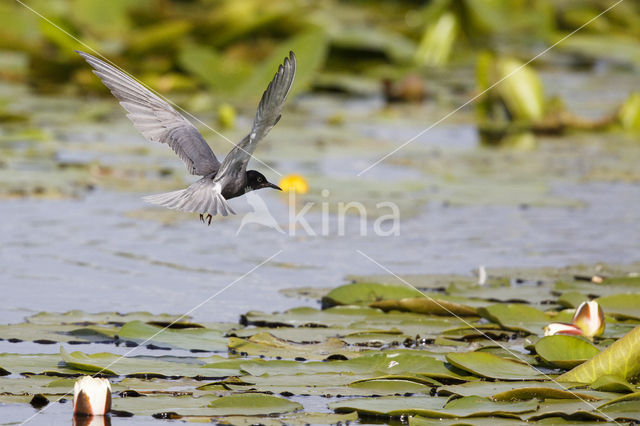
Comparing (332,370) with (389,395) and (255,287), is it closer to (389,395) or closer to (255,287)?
(389,395)

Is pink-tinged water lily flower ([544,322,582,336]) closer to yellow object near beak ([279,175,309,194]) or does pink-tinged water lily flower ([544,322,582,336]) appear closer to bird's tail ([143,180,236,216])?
bird's tail ([143,180,236,216])

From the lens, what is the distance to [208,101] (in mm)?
9531

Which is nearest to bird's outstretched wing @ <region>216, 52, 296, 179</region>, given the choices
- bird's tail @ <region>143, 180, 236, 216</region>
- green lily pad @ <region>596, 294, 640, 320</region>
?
bird's tail @ <region>143, 180, 236, 216</region>

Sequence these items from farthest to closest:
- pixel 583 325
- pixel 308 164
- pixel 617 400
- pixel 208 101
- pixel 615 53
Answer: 1. pixel 615 53
2. pixel 208 101
3. pixel 308 164
4. pixel 583 325
5. pixel 617 400

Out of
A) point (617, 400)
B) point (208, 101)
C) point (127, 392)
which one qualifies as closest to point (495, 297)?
point (617, 400)

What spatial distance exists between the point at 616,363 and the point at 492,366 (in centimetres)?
38

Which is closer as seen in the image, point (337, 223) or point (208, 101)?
point (337, 223)

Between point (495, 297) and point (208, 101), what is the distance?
582 centimetres

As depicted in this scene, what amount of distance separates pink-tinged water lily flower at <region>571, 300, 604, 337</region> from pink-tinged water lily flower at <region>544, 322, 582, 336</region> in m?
0.02

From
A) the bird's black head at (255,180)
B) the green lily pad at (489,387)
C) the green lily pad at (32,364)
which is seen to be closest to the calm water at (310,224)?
the green lily pad at (32,364)

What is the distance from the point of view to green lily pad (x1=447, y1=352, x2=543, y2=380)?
3.12m

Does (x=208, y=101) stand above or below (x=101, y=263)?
above

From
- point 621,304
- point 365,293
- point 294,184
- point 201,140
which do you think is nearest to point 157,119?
point 201,140

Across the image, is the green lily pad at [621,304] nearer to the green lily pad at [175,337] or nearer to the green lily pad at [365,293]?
the green lily pad at [365,293]
